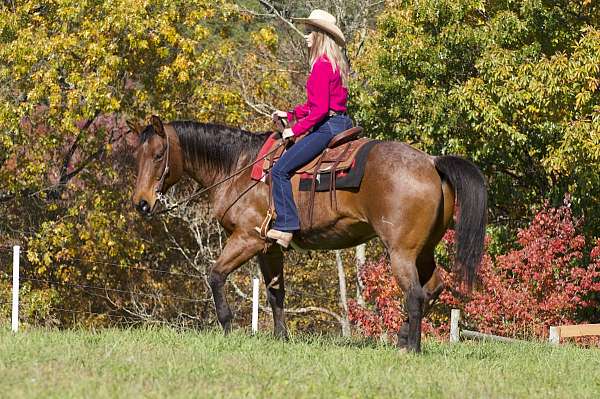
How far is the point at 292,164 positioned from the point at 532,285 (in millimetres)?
11735

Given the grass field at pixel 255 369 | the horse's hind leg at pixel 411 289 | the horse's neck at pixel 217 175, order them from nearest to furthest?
1. the grass field at pixel 255 369
2. the horse's hind leg at pixel 411 289
3. the horse's neck at pixel 217 175

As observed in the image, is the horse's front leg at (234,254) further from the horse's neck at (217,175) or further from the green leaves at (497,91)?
the green leaves at (497,91)

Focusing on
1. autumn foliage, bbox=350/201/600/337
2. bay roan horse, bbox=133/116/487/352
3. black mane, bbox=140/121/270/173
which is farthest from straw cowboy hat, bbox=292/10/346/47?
autumn foliage, bbox=350/201/600/337

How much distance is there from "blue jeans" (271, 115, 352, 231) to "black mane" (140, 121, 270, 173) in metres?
0.89

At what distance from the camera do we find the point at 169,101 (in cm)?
2467

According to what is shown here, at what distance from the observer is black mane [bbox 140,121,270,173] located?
34.1 feet

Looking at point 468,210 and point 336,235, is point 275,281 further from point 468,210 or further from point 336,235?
point 468,210

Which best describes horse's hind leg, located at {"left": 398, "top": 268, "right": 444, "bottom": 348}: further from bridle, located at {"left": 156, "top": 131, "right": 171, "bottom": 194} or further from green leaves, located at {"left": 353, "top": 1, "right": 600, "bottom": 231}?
green leaves, located at {"left": 353, "top": 1, "right": 600, "bottom": 231}

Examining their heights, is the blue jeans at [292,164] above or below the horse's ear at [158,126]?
below

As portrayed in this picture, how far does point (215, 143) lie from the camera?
10.5 m

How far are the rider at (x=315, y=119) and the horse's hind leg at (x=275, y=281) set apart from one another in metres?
0.75

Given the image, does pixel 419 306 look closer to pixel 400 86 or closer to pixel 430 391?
pixel 430 391

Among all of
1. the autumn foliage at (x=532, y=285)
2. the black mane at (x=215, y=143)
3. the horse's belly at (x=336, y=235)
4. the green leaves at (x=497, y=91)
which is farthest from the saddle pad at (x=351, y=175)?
the autumn foliage at (x=532, y=285)

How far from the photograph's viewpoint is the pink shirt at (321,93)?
9.39 m
